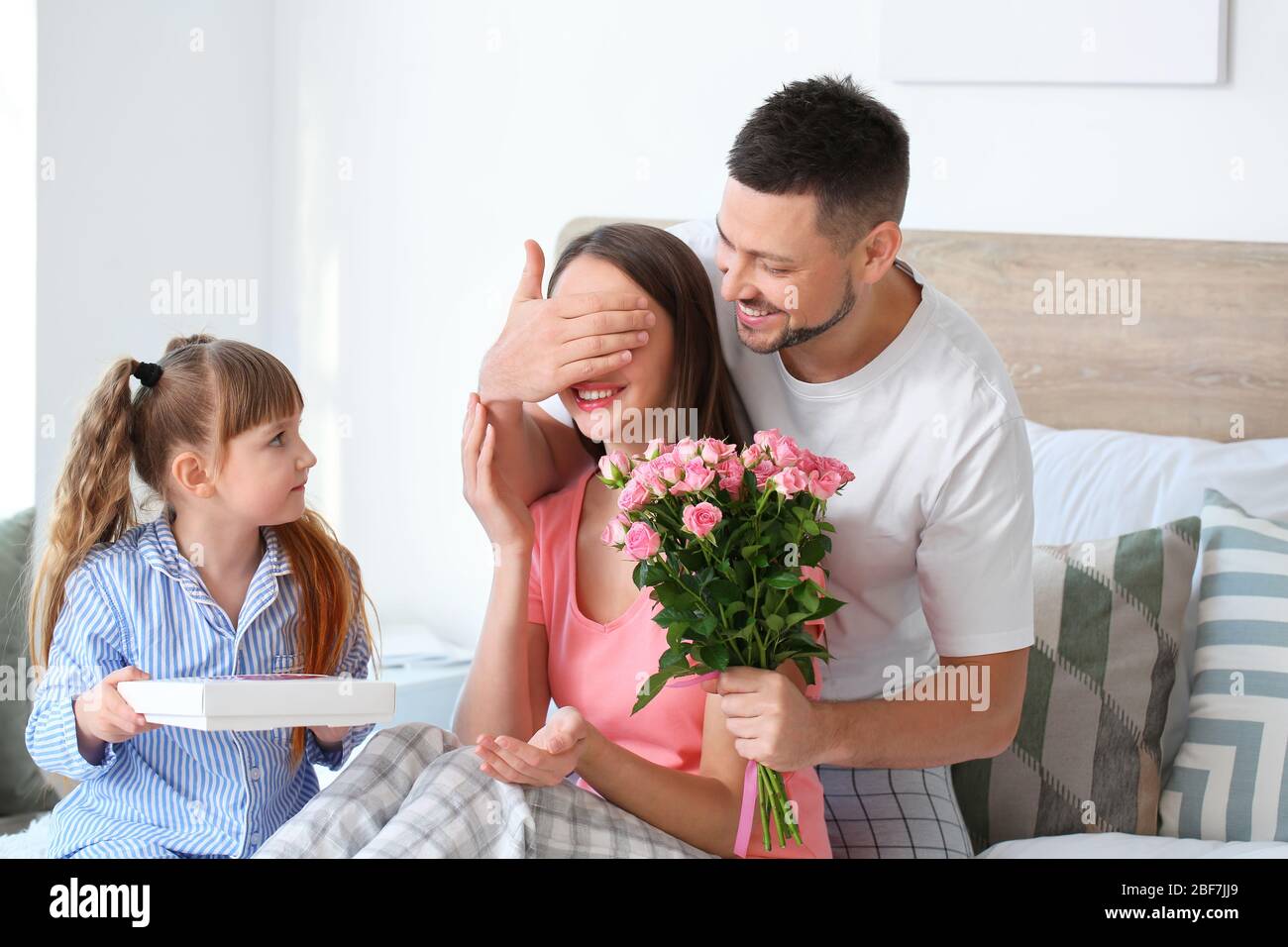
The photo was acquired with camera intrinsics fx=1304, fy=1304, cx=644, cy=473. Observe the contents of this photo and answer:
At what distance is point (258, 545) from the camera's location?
1670 millimetres

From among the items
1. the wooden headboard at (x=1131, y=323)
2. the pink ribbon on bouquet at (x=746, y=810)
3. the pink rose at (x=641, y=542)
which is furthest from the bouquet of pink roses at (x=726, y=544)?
the wooden headboard at (x=1131, y=323)

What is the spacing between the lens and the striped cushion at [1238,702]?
183cm

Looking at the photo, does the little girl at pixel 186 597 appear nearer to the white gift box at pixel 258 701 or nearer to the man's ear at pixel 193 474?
the man's ear at pixel 193 474

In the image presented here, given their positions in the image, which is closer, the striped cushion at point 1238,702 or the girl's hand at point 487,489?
the girl's hand at point 487,489

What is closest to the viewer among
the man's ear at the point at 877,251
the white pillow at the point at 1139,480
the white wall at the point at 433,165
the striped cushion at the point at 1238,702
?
the man's ear at the point at 877,251

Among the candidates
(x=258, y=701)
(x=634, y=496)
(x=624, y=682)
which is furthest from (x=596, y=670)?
(x=258, y=701)

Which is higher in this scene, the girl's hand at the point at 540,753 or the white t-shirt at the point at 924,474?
the white t-shirt at the point at 924,474

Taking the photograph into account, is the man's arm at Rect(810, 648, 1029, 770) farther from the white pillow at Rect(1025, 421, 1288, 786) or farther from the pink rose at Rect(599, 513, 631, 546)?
the white pillow at Rect(1025, 421, 1288, 786)

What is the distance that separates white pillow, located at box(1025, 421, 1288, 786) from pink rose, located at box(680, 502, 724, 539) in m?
0.93

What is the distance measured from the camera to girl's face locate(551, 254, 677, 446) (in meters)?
1.62

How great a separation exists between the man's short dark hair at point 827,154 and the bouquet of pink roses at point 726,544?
1.24 ft
